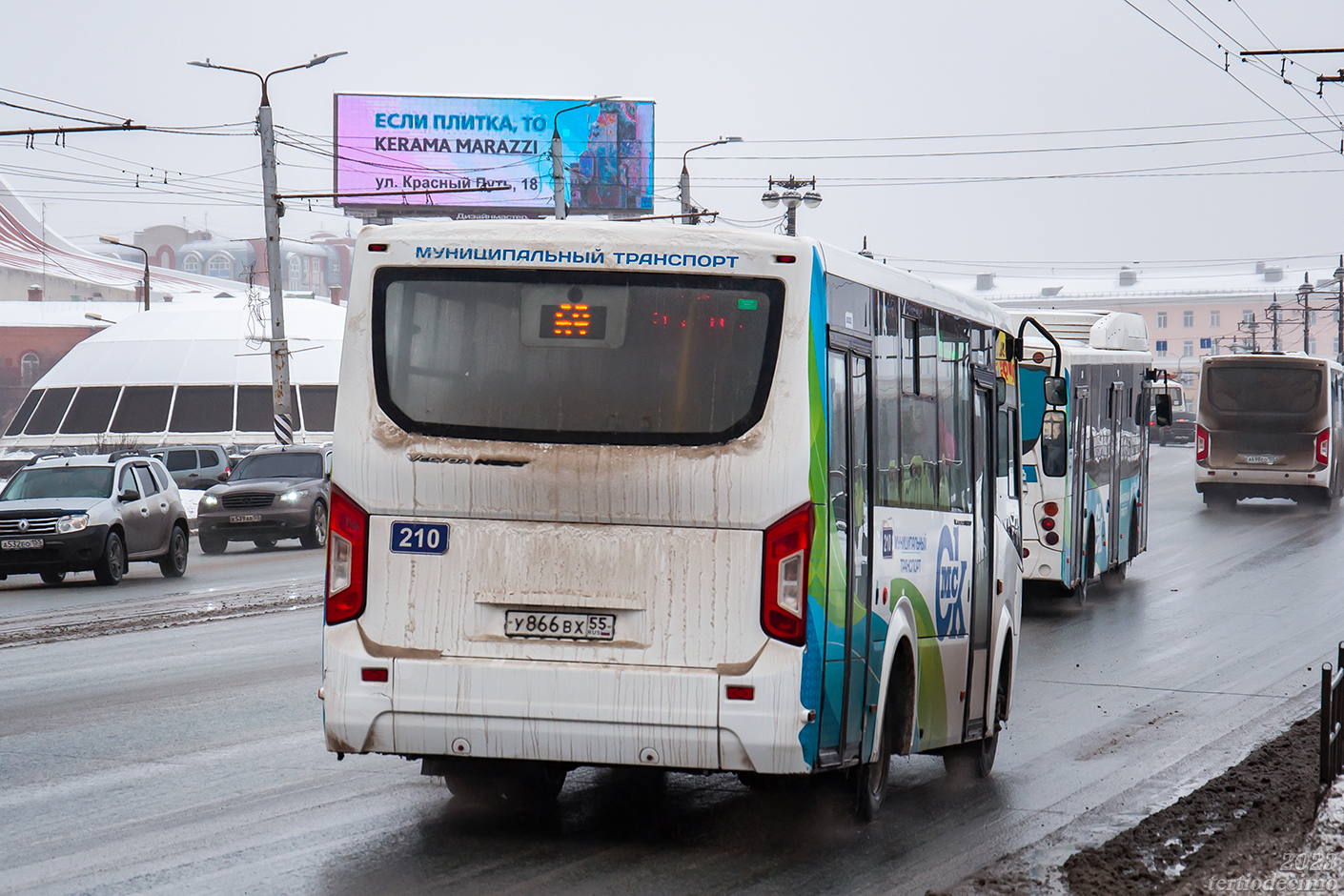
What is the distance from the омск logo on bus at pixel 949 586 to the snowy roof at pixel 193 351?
62483 mm

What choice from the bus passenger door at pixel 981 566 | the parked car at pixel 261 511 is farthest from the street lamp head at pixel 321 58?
the bus passenger door at pixel 981 566

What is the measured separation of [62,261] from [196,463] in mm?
99568

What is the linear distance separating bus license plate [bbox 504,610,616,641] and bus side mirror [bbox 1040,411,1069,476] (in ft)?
40.4

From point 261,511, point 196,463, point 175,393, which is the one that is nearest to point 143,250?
point 175,393

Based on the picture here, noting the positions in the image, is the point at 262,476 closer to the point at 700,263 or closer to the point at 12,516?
the point at 12,516

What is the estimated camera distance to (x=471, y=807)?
303 inches

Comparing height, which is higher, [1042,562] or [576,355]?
[576,355]

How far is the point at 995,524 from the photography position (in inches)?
369

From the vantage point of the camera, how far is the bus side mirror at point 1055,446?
59.8 ft

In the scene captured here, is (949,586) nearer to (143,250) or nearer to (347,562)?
(347,562)

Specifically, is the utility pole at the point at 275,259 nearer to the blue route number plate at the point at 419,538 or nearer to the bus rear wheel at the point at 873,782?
the bus rear wheel at the point at 873,782

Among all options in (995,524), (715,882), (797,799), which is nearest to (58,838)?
(715,882)

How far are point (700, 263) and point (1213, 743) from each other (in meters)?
5.35

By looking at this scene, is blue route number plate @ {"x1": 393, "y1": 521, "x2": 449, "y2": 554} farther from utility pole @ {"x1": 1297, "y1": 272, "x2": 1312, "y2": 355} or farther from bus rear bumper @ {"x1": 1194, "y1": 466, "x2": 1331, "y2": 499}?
utility pole @ {"x1": 1297, "y1": 272, "x2": 1312, "y2": 355}
